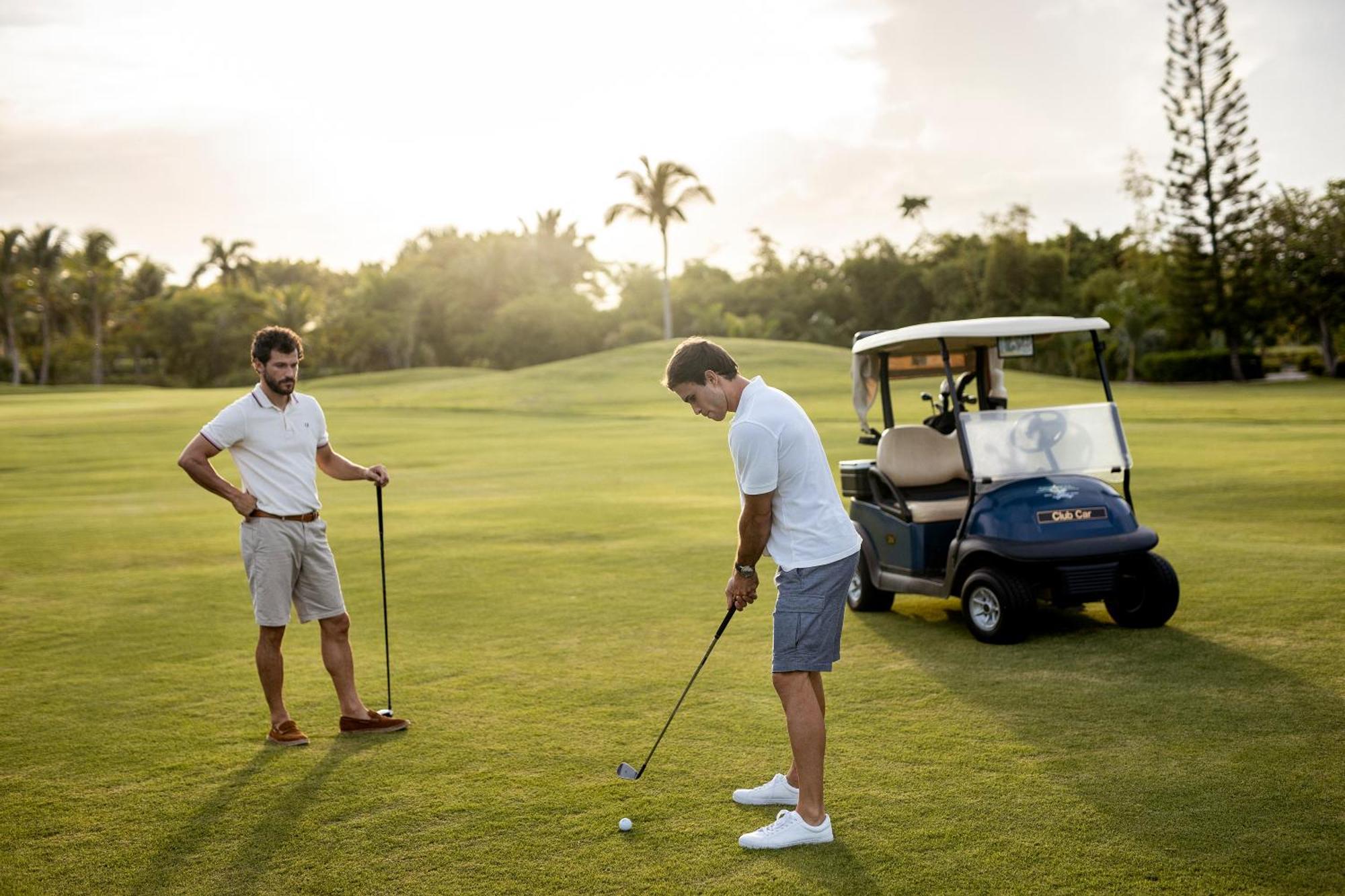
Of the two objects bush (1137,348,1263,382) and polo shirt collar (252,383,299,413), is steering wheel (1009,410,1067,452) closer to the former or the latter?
polo shirt collar (252,383,299,413)

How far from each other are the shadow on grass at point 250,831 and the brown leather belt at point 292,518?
3.65 feet

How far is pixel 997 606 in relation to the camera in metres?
7.52

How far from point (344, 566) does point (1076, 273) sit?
209 ft

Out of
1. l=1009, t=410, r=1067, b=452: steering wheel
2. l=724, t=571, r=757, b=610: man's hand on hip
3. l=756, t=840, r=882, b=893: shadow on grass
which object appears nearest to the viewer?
l=756, t=840, r=882, b=893: shadow on grass

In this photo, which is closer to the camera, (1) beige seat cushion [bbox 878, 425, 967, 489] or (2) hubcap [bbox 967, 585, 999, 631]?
(2) hubcap [bbox 967, 585, 999, 631]

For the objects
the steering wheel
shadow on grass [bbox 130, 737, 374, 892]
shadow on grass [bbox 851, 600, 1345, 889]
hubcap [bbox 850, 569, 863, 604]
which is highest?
the steering wheel

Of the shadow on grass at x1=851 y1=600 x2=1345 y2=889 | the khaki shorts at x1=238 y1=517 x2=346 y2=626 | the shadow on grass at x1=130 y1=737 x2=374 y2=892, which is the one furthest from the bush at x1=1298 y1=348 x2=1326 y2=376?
the shadow on grass at x1=130 y1=737 x2=374 y2=892

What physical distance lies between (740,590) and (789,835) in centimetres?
93

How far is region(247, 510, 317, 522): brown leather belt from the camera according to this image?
235 inches

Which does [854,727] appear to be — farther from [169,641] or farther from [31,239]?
[31,239]

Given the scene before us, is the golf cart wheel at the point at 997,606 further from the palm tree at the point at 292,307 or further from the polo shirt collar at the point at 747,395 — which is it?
the palm tree at the point at 292,307

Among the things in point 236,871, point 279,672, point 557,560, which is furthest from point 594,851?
point 557,560

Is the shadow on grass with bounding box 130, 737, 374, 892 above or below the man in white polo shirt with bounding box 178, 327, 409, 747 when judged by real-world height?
below

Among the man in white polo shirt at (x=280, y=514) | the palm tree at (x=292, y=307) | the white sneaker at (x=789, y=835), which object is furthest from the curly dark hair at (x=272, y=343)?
the palm tree at (x=292, y=307)
